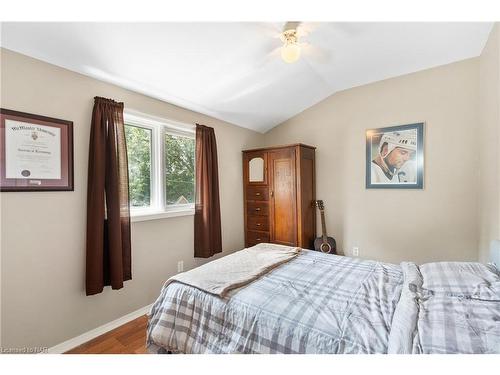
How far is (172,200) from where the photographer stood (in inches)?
110

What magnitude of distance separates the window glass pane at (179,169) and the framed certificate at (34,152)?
98 cm

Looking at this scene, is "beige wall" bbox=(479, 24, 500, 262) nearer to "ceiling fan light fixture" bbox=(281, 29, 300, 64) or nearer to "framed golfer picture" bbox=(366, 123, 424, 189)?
"framed golfer picture" bbox=(366, 123, 424, 189)

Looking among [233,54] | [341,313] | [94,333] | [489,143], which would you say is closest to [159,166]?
[233,54]

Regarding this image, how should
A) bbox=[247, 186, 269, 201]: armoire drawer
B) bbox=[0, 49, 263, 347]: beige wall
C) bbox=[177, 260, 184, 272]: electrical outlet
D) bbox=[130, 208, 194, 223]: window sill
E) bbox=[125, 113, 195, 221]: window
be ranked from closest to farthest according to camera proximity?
bbox=[0, 49, 263, 347]: beige wall < bbox=[130, 208, 194, 223]: window sill < bbox=[125, 113, 195, 221]: window < bbox=[177, 260, 184, 272]: electrical outlet < bbox=[247, 186, 269, 201]: armoire drawer

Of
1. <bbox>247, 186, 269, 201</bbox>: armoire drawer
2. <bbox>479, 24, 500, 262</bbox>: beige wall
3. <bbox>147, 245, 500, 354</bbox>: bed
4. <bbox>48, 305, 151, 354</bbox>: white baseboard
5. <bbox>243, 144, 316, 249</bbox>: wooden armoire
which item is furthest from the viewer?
<bbox>247, 186, 269, 201</bbox>: armoire drawer

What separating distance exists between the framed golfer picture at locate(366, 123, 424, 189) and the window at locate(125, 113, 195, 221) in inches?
89.2

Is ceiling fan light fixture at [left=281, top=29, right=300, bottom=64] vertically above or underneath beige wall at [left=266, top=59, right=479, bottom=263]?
above

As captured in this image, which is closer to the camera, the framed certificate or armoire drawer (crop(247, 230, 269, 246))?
the framed certificate

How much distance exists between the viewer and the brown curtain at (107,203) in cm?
196

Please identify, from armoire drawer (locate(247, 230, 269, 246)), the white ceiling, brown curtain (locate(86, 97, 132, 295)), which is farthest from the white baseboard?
the white ceiling

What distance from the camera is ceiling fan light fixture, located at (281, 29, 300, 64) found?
1853 mm

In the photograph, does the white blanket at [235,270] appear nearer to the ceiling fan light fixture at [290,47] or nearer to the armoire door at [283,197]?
the armoire door at [283,197]

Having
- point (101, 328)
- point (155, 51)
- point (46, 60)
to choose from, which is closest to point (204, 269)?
point (101, 328)
